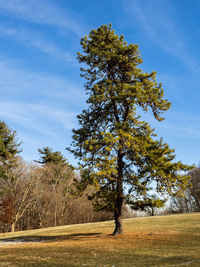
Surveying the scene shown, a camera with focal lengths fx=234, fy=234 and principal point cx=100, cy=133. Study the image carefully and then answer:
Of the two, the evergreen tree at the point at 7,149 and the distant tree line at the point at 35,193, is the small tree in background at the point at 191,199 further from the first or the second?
the evergreen tree at the point at 7,149

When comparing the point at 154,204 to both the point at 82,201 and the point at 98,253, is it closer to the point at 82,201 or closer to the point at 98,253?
the point at 98,253

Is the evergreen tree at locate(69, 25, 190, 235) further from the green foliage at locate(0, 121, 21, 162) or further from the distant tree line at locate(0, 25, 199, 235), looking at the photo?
the green foliage at locate(0, 121, 21, 162)

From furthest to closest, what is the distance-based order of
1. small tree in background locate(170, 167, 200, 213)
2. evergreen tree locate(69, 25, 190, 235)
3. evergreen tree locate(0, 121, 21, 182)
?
small tree in background locate(170, 167, 200, 213), evergreen tree locate(0, 121, 21, 182), evergreen tree locate(69, 25, 190, 235)

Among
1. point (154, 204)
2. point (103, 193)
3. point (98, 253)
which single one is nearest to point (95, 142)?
point (103, 193)

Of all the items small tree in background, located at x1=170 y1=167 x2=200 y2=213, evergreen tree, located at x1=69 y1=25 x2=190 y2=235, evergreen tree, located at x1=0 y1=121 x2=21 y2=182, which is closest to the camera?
evergreen tree, located at x1=69 y1=25 x2=190 y2=235

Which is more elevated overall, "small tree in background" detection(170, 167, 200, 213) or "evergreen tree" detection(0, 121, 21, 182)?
"evergreen tree" detection(0, 121, 21, 182)

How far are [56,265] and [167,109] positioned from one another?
481 inches

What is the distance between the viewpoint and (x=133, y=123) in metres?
16.7

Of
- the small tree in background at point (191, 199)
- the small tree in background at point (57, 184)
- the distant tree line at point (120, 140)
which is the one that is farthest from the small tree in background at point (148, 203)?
the small tree in background at point (191, 199)

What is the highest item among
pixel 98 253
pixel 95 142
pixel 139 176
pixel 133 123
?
pixel 133 123

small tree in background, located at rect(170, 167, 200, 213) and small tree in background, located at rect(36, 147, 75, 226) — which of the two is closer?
small tree in background, located at rect(36, 147, 75, 226)

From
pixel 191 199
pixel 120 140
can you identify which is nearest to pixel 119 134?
pixel 120 140

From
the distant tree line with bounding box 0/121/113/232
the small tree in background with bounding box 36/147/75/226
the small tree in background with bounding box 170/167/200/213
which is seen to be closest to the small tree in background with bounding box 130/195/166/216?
the distant tree line with bounding box 0/121/113/232

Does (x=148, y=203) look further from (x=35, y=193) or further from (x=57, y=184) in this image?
(x=57, y=184)
